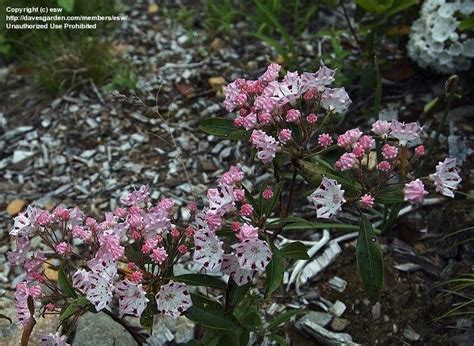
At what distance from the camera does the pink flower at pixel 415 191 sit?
1.47 meters

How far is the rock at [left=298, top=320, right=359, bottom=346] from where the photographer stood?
2084mm

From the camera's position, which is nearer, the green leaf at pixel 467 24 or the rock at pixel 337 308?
the rock at pixel 337 308

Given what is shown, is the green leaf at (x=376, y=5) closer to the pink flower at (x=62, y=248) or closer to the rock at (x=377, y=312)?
the rock at (x=377, y=312)

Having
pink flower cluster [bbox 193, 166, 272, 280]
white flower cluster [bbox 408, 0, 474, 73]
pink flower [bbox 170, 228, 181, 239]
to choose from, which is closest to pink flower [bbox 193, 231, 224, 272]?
pink flower cluster [bbox 193, 166, 272, 280]

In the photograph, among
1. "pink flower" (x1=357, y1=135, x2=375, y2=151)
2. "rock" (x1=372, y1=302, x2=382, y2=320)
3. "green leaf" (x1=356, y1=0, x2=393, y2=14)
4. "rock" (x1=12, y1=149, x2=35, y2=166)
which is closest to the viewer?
"pink flower" (x1=357, y1=135, x2=375, y2=151)

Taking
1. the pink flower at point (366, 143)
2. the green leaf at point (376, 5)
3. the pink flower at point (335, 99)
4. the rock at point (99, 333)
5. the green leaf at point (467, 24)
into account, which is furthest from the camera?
the green leaf at point (376, 5)

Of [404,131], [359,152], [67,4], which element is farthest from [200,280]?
[67,4]

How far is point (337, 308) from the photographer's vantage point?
225 centimetres

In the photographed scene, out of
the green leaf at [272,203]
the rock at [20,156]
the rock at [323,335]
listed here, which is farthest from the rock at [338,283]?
the rock at [20,156]

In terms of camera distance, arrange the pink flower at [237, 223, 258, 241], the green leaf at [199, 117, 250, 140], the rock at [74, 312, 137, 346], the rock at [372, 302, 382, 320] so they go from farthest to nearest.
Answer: the rock at [372, 302, 382, 320]
the rock at [74, 312, 137, 346]
the green leaf at [199, 117, 250, 140]
the pink flower at [237, 223, 258, 241]

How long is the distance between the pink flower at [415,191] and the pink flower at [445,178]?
0.29 ft

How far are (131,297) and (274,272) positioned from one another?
338 millimetres

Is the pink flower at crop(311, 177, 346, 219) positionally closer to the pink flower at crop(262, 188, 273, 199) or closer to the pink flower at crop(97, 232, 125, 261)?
the pink flower at crop(262, 188, 273, 199)

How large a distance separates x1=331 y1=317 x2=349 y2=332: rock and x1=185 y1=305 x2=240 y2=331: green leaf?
0.58 metres
